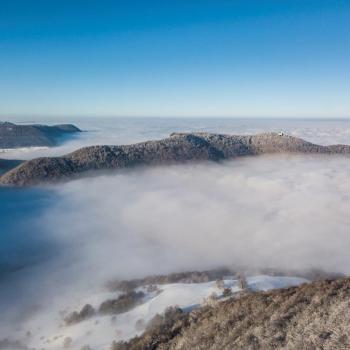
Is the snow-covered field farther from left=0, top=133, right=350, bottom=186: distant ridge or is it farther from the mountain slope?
left=0, top=133, right=350, bottom=186: distant ridge

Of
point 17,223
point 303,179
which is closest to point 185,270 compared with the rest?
point 17,223

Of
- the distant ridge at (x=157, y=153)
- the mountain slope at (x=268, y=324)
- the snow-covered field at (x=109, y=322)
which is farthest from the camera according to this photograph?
the distant ridge at (x=157, y=153)

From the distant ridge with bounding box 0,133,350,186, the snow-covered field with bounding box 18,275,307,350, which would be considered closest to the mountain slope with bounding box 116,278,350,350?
the snow-covered field with bounding box 18,275,307,350

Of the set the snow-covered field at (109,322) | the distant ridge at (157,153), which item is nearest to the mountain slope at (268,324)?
the snow-covered field at (109,322)

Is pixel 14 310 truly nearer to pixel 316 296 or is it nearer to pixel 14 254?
pixel 14 254

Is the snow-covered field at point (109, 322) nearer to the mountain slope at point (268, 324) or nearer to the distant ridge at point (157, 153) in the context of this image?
the mountain slope at point (268, 324)

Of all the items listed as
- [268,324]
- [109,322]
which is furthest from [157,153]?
[268,324]
